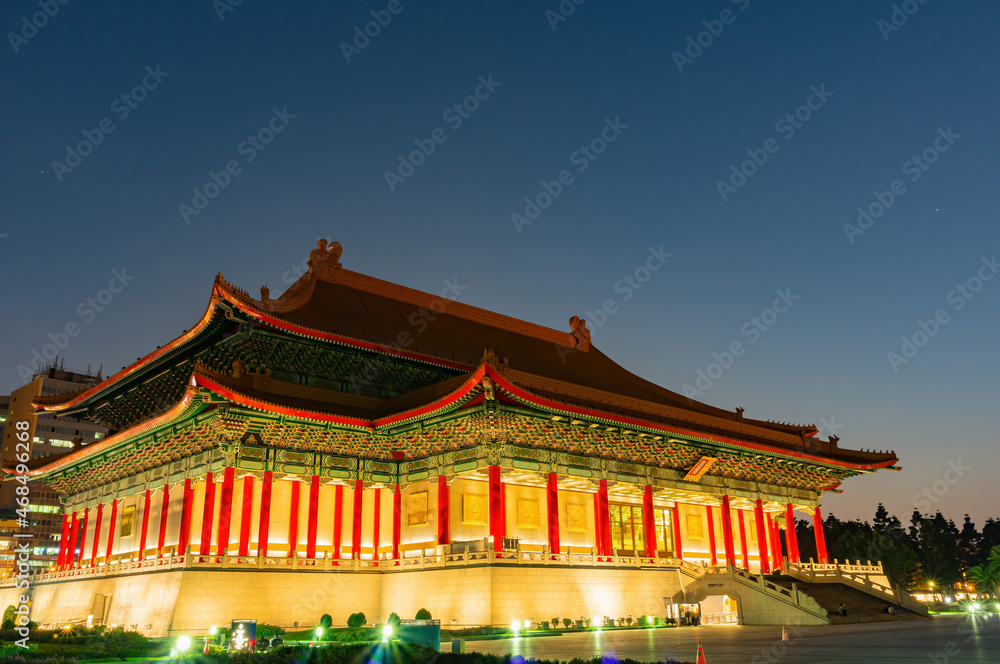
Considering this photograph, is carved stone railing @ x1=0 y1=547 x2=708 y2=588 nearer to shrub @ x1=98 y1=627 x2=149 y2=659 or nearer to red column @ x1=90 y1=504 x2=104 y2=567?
shrub @ x1=98 y1=627 x2=149 y2=659

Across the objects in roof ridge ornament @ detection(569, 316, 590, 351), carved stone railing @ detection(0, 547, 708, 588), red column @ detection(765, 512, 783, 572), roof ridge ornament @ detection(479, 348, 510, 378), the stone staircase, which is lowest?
the stone staircase

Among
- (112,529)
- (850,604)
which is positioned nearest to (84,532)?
(112,529)

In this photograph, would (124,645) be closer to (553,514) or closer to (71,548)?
(553,514)

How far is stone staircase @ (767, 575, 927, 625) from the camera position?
105ft

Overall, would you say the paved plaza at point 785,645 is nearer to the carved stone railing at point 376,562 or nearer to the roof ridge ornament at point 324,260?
the carved stone railing at point 376,562

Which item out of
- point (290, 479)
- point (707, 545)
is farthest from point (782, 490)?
point (290, 479)

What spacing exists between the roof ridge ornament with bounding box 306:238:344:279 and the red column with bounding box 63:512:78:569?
19085mm

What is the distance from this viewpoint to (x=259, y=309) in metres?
31.5

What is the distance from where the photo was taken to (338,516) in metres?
33.3

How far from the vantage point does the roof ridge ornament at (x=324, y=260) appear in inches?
1569

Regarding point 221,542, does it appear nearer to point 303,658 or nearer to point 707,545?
point 303,658

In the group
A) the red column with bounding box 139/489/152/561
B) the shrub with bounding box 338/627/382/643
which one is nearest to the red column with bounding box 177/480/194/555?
the red column with bounding box 139/489/152/561

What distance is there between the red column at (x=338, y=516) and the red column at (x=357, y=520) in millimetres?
547

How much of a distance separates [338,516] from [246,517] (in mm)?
4255
